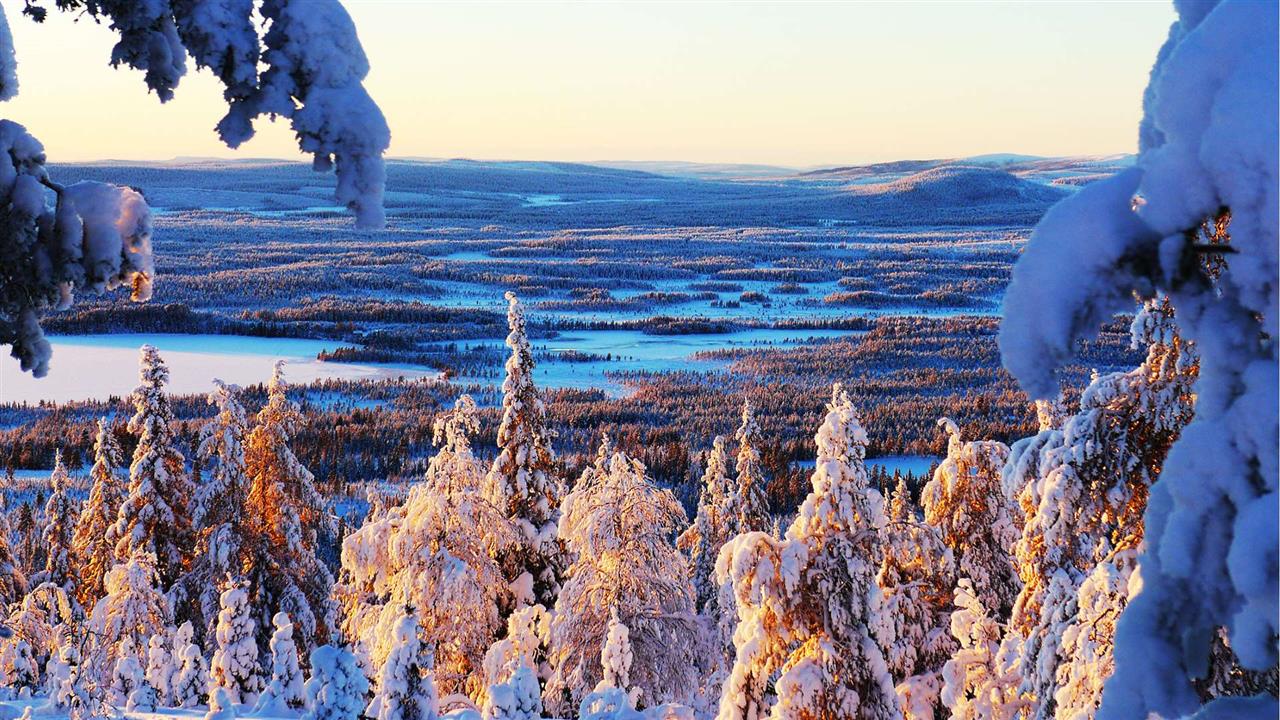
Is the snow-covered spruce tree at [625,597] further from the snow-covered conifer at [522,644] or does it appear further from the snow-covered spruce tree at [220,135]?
the snow-covered spruce tree at [220,135]

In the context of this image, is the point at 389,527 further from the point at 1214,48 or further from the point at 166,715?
the point at 1214,48

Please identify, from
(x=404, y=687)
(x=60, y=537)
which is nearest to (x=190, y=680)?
(x=404, y=687)

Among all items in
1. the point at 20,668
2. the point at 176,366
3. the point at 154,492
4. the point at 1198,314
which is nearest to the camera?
the point at 1198,314

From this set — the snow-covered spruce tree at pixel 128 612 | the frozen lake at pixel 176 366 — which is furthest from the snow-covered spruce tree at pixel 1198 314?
the frozen lake at pixel 176 366

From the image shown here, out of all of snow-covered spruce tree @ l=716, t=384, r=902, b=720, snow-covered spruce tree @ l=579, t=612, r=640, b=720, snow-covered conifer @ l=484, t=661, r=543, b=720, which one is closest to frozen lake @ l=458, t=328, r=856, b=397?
snow-covered spruce tree @ l=579, t=612, r=640, b=720

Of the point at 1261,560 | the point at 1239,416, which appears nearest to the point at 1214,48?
the point at 1239,416

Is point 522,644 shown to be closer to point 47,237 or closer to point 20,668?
point 20,668

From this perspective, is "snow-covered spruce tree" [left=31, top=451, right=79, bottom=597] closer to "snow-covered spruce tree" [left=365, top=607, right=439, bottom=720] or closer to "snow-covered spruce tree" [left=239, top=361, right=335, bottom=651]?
"snow-covered spruce tree" [left=239, top=361, right=335, bottom=651]

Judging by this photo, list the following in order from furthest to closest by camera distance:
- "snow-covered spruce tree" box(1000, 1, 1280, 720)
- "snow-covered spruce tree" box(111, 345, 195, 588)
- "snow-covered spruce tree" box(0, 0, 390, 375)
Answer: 1. "snow-covered spruce tree" box(111, 345, 195, 588)
2. "snow-covered spruce tree" box(0, 0, 390, 375)
3. "snow-covered spruce tree" box(1000, 1, 1280, 720)
